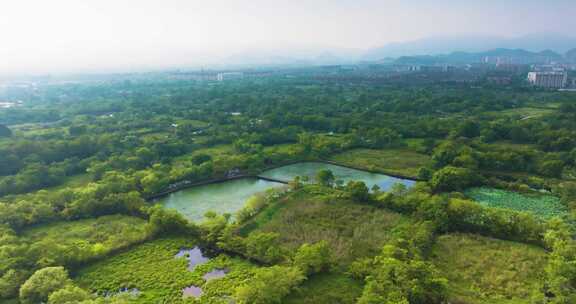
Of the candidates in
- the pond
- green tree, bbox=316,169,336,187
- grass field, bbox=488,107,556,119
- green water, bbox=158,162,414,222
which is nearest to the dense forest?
green tree, bbox=316,169,336,187

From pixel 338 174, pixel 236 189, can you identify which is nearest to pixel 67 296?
pixel 236 189

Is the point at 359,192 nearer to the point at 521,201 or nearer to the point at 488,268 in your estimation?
the point at 488,268

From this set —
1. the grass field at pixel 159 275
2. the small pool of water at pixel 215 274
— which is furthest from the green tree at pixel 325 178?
the small pool of water at pixel 215 274

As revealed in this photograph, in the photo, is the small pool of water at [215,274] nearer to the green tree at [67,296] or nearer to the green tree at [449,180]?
the green tree at [67,296]

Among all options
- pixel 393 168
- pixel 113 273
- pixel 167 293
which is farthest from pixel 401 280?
pixel 393 168

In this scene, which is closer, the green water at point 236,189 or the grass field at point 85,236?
the grass field at point 85,236
